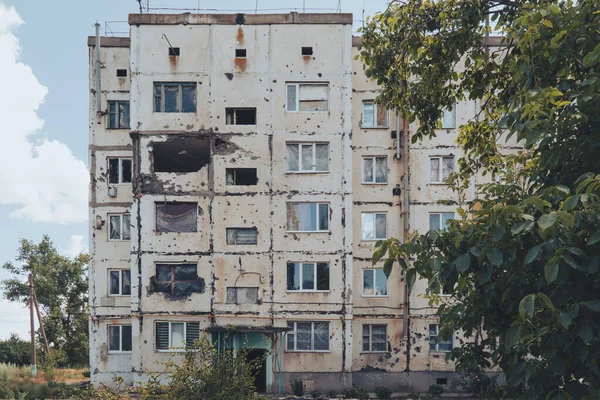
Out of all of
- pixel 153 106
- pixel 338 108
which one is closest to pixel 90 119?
pixel 153 106

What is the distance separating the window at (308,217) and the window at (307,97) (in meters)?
4.89

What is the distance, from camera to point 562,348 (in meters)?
3.91

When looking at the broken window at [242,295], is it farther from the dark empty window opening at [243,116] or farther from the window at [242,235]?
the dark empty window opening at [243,116]

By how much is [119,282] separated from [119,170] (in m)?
6.03

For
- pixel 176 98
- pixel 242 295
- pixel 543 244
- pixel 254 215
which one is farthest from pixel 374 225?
pixel 543 244

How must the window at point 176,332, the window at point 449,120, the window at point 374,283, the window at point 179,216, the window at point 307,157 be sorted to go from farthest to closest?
the window at point 449,120 → the window at point 374,283 → the window at point 307,157 → the window at point 179,216 → the window at point 176,332

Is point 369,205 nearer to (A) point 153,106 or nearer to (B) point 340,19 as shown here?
(B) point 340,19

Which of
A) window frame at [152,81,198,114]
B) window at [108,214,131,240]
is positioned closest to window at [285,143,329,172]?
window frame at [152,81,198,114]

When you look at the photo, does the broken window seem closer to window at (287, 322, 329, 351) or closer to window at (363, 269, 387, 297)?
window at (287, 322, 329, 351)

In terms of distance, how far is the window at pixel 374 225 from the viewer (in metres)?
23.1

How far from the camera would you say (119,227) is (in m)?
23.5

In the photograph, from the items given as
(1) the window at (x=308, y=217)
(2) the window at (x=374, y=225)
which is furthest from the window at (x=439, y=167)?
(1) the window at (x=308, y=217)

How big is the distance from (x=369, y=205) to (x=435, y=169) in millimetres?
4067

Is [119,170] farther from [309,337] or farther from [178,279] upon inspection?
[309,337]
